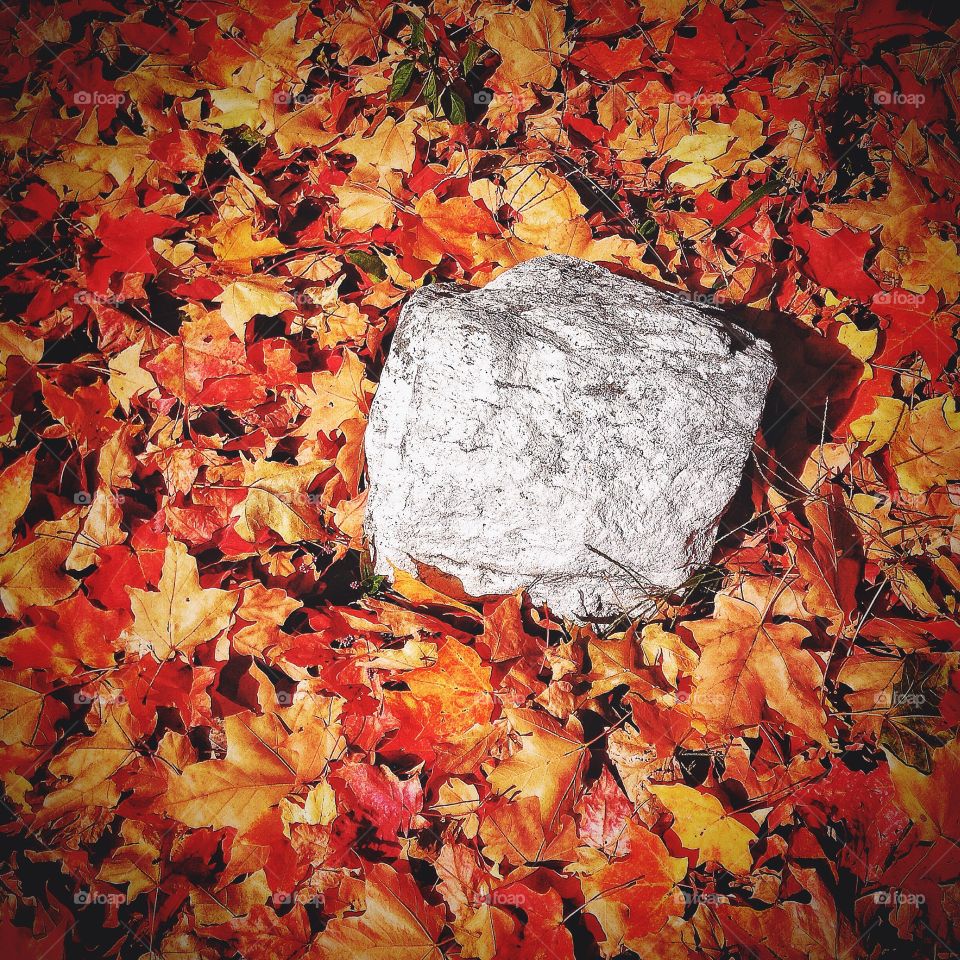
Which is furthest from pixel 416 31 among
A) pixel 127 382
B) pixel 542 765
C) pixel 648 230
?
pixel 542 765

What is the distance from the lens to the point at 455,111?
246cm

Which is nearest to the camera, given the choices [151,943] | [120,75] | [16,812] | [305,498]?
[151,943]

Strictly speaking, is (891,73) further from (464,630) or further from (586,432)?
(464,630)

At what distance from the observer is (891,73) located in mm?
2441

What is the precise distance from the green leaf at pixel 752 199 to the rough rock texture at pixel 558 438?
26.6 inches

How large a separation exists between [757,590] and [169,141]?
259 cm

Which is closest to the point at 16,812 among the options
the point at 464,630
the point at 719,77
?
the point at 464,630

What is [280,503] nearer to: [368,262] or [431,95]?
[368,262]

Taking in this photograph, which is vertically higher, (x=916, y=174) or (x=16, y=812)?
(x=916, y=174)

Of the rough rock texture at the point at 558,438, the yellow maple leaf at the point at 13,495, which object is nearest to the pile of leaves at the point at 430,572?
the yellow maple leaf at the point at 13,495

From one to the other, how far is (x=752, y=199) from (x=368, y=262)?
4.49 feet

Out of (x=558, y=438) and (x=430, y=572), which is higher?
(x=558, y=438)

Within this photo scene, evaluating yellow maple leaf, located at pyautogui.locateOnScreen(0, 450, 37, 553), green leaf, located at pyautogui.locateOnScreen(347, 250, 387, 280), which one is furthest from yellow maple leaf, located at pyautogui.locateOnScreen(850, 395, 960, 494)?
yellow maple leaf, located at pyautogui.locateOnScreen(0, 450, 37, 553)

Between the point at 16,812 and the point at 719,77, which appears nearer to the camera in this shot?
the point at 16,812
